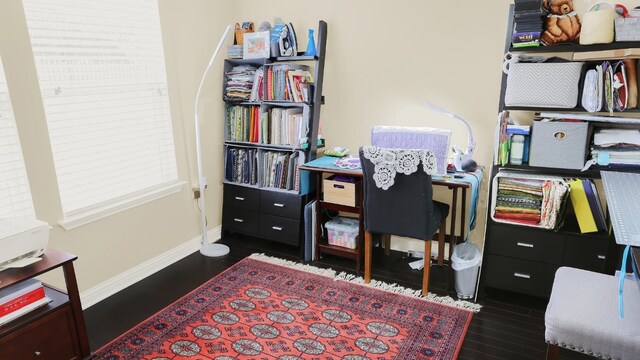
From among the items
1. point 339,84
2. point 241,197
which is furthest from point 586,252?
point 241,197

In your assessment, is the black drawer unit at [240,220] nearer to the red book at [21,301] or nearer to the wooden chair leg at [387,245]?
the wooden chair leg at [387,245]

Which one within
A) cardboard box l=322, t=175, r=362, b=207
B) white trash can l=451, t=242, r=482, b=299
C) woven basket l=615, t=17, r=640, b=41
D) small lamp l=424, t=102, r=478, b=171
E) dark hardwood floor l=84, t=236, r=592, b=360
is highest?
woven basket l=615, t=17, r=640, b=41

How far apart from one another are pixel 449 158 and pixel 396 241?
0.82 m

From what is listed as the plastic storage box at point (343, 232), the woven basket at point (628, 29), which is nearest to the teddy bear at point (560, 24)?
the woven basket at point (628, 29)

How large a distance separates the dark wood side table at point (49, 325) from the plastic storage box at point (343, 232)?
1672mm

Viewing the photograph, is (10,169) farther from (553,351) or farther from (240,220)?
(553,351)

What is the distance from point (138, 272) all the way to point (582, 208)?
2.81m

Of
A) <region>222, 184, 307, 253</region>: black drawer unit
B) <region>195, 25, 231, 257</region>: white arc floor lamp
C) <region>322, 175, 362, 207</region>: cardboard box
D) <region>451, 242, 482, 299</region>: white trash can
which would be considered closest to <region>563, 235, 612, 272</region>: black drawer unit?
<region>451, 242, 482, 299</region>: white trash can

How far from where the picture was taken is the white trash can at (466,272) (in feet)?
8.65

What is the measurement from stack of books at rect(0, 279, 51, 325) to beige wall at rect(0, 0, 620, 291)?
0.59 m

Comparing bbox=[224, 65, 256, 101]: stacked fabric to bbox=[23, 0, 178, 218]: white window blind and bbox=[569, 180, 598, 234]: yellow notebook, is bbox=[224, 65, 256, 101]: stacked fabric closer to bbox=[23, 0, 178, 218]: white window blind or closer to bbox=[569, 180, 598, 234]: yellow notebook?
bbox=[23, 0, 178, 218]: white window blind

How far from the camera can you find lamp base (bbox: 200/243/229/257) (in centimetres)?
334

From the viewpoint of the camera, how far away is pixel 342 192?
9.80 feet

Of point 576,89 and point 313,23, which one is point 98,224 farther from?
point 576,89
